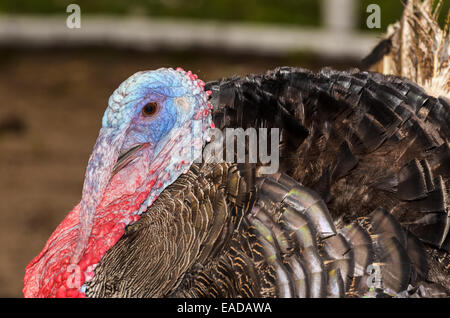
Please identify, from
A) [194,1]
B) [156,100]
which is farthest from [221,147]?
[194,1]

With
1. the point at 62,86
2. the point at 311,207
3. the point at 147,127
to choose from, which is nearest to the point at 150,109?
the point at 147,127

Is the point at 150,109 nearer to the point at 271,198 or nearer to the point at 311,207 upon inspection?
the point at 271,198

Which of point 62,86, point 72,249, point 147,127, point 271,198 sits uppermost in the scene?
point 62,86

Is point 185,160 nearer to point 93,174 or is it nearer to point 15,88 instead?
point 93,174

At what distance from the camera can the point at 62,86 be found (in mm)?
6051

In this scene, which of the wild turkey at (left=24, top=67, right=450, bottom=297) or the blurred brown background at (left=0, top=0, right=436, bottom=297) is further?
the blurred brown background at (left=0, top=0, right=436, bottom=297)

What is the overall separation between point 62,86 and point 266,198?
443 cm

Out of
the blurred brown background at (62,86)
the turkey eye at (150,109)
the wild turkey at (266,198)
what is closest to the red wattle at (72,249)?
the wild turkey at (266,198)

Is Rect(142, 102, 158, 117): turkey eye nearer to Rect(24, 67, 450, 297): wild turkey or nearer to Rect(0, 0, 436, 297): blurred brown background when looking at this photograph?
Rect(24, 67, 450, 297): wild turkey

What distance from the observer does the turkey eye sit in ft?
6.70

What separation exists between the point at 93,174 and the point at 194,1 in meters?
5.42

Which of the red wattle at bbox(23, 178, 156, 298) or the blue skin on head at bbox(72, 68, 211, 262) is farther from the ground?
the blue skin on head at bbox(72, 68, 211, 262)

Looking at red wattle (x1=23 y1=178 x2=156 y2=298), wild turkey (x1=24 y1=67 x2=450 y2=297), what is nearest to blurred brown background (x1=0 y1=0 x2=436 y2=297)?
red wattle (x1=23 y1=178 x2=156 y2=298)

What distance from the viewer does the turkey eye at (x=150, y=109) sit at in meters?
2.04
